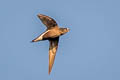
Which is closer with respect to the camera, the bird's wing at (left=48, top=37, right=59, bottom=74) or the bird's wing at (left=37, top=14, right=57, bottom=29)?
the bird's wing at (left=37, top=14, right=57, bottom=29)

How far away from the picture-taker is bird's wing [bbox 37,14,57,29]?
32062 mm

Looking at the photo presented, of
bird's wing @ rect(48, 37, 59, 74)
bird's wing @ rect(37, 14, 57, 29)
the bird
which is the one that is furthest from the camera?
bird's wing @ rect(48, 37, 59, 74)

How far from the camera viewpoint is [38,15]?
32031 mm

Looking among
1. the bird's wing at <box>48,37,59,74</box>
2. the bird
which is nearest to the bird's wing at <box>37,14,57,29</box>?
the bird

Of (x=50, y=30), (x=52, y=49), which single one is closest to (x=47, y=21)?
(x=50, y=30)

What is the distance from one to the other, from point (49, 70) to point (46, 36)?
6.97 ft

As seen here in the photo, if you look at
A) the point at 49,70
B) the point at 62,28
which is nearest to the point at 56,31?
the point at 62,28

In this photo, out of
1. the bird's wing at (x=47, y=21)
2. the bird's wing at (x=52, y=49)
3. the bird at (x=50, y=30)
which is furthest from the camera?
the bird's wing at (x=52, y=49)

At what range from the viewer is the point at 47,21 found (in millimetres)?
32188

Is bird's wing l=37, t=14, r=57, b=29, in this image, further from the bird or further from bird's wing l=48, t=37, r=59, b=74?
bird's wing l=48, t=37, r=59, b=74

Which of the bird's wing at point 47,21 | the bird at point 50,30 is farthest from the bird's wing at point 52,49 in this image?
the bird's wing at point 47,21

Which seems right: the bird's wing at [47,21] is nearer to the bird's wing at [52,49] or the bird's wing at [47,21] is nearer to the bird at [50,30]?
the bird at [50,30]

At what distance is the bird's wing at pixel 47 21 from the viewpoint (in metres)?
32.1

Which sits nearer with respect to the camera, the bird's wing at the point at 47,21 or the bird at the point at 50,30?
the bird at the point at 50,30
